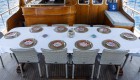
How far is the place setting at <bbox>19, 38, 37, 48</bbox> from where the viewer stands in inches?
100

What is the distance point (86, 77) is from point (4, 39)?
5.86 ft

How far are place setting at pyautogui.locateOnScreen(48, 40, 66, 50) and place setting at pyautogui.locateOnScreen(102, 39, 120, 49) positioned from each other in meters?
0.75

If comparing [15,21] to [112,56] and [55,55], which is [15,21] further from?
[112,56]

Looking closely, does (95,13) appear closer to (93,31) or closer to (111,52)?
(93,31)

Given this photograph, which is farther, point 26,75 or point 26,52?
point 26,75

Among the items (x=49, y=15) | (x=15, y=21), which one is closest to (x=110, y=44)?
(x=49, y=15)

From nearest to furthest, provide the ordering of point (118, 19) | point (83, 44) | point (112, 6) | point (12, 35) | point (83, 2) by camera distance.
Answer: point (83, 44)
point (12, 35)
point (118, 19)
point (112, 6)
point (83, 2)

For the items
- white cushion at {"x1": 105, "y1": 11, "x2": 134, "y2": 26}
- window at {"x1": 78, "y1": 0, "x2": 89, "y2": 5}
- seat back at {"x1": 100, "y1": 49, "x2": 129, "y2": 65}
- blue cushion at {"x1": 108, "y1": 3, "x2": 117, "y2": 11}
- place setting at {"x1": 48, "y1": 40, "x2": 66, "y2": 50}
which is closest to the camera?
seat back at {"x1": 100, "y1": 49, "x2": 129, "y2": 65}

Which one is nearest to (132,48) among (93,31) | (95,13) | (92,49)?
(92,49)

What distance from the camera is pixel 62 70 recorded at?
2975 mm

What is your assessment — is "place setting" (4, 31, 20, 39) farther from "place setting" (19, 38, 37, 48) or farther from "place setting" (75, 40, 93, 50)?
"place setting" (75, 40, 93, 50)

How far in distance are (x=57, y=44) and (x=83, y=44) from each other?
0.47 metres

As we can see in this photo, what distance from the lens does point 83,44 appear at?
2.56 m

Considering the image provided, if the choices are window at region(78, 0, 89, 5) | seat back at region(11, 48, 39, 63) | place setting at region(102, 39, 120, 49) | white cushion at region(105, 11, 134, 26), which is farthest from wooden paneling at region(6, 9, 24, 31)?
white cushion at region(105, 11, 134, 26)
